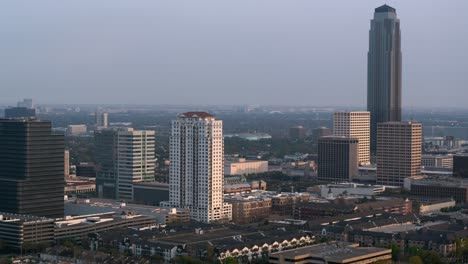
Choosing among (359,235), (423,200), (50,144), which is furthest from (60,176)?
(423,200)

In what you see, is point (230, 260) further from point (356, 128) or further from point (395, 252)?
point (356, 128)

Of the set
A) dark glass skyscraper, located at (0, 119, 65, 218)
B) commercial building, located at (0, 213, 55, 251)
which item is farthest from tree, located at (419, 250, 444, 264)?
dark glass skyscraper, located at (0, 119, 65, 218)

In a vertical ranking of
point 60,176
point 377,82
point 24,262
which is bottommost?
point 24,262

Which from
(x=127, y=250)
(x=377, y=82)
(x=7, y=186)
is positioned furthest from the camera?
(x=377, y=82)

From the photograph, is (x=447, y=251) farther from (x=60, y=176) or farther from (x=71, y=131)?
(x=71, y=131)

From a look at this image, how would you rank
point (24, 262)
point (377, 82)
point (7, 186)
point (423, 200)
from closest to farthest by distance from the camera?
point (24, 262)
point (7, 186)
point (423, 200)
point (377, 82)

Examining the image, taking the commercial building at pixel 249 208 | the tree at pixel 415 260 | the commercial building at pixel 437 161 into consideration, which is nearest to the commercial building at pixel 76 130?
the commercial building at pixel 437 161
